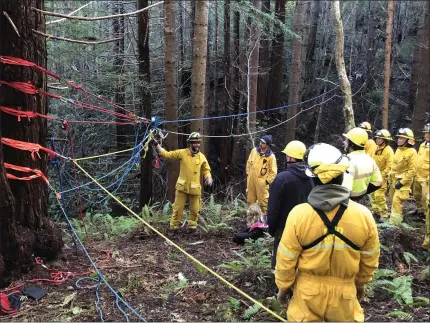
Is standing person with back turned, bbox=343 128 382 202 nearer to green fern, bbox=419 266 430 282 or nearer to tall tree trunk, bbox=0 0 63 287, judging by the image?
green fern, bbox=419 266 430 282

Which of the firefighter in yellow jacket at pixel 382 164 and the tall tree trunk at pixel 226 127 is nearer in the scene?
the firefighter in yellow jacket at pixel 382 164

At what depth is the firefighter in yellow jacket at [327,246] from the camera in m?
3.07

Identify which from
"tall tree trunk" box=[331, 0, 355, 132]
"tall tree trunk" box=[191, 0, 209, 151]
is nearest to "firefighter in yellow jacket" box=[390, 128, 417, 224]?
"tall tree trunk" box=[331, 0, 355, 132]

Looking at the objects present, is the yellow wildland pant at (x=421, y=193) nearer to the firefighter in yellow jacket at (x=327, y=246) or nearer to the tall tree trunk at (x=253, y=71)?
the tall tree trunk at (x=253, y=71)

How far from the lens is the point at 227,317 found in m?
4.64

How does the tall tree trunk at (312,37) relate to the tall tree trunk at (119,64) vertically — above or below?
above

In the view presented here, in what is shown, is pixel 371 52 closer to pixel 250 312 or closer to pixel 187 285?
pixel 187 285

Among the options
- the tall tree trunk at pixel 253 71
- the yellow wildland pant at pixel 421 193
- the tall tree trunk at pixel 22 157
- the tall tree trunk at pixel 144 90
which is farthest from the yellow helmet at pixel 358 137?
the tall tree trunk at pixel 253 71

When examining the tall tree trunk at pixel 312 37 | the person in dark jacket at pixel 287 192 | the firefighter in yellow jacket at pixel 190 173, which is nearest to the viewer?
the person in dark jacket at pixel 287 192

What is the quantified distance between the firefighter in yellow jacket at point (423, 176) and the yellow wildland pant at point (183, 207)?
5.20m

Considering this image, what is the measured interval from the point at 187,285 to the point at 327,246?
291cm

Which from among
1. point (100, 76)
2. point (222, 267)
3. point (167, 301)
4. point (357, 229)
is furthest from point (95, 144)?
point (357, 229)

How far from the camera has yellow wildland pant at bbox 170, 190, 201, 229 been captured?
8523 mm

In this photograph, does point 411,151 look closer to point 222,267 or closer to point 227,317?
→ point 222,267
